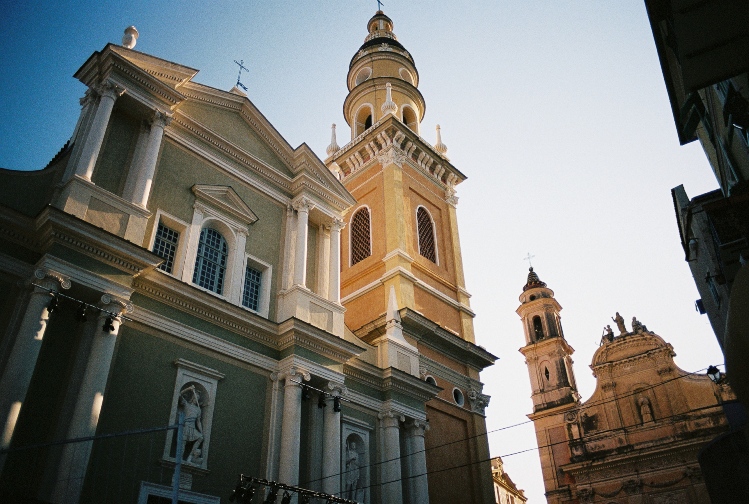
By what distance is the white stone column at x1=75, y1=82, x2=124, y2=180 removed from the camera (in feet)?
43.0

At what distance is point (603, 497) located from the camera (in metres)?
35.9

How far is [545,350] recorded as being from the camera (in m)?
44.3

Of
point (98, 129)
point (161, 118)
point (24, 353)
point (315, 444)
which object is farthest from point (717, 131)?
point (24, 353)

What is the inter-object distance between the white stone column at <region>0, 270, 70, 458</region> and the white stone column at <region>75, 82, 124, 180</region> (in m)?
2.80

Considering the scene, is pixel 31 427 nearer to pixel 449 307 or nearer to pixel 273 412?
pixel 273 412

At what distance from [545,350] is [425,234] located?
23.8m

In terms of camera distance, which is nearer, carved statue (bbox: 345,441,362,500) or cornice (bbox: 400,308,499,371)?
carved statue (bbox: 345,441,362,500)

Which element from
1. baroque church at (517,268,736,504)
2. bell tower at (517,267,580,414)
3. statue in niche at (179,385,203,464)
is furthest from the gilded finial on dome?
statue in niche at (179,385,203,464)

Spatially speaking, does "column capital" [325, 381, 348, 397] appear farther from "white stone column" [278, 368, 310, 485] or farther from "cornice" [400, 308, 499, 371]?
"cornice" [400, 308, 499, 371]

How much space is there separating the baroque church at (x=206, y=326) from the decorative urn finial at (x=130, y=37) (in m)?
0.05

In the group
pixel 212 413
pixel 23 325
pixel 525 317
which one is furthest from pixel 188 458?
pixel 525 317

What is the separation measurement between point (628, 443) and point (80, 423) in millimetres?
34039

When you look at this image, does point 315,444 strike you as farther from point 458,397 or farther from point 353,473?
point 458,397

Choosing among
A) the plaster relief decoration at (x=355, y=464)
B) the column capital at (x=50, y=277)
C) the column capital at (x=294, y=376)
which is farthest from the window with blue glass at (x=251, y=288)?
the column capital at (x=50, y=277)
